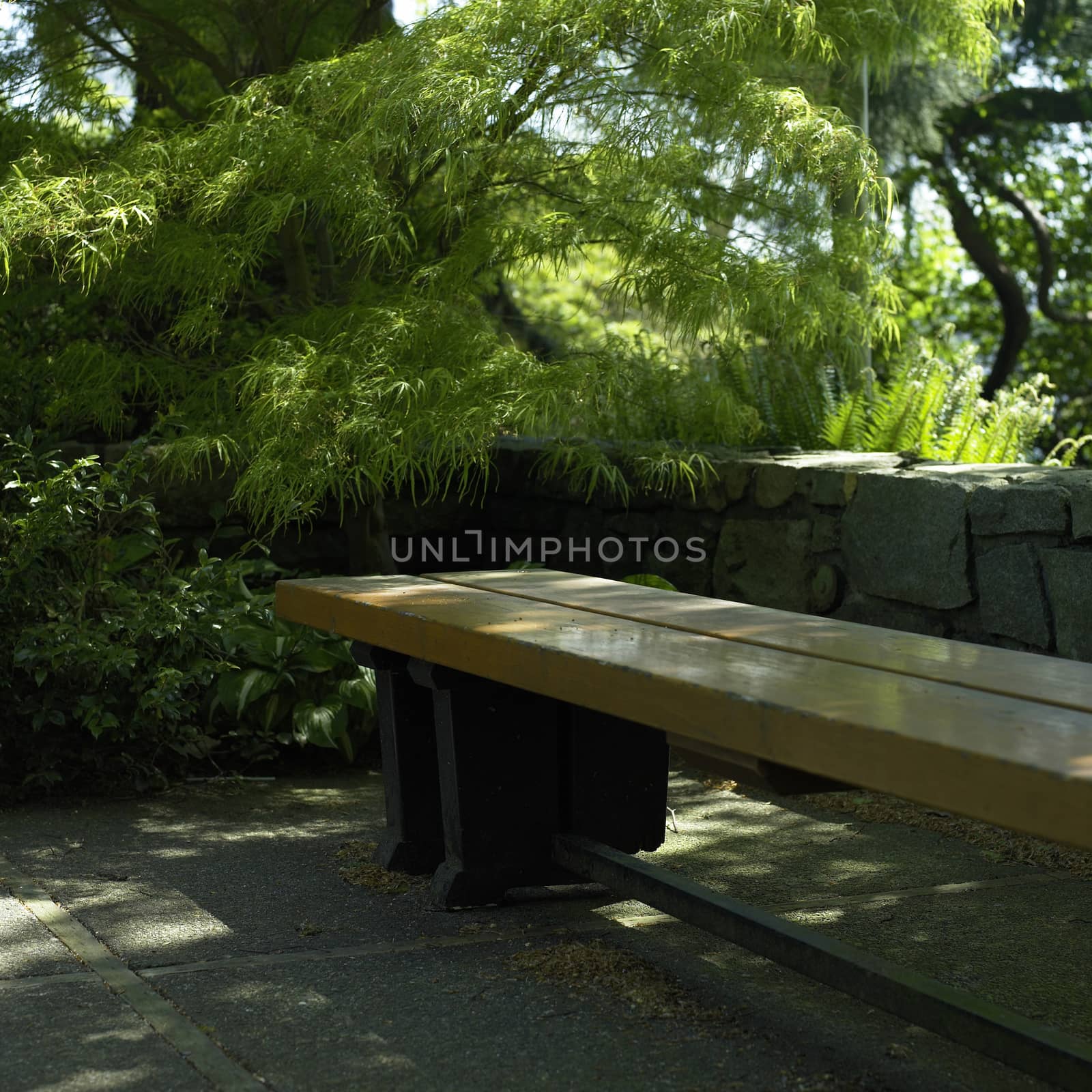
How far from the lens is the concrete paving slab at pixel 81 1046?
7.81ft

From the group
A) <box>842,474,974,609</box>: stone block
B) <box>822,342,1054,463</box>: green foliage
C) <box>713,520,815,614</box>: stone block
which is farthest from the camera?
<box>822,342,1054,463</box>: green foliage

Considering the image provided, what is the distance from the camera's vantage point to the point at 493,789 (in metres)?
3.32

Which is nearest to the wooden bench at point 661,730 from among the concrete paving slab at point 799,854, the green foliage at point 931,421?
the concrete paving slab at point 799,854

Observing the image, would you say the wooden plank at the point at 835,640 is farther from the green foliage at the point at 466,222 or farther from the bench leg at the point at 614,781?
the green foliage at the point at 466,222

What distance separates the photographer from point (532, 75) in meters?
4.33

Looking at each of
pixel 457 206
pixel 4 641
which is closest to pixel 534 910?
pixel 4 641

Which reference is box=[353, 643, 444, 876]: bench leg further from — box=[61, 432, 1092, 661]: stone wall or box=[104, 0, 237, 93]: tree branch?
box=[104, 0, 237, 93]: tree branch

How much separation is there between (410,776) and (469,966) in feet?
2.39

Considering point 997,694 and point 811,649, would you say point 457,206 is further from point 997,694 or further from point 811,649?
point 997,694

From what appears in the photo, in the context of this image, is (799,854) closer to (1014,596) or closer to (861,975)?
(1014,596)

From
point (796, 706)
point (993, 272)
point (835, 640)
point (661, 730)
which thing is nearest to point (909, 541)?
point (835, 640)

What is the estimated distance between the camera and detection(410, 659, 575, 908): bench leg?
3275mm

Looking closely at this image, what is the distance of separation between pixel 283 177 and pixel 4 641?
1681mm

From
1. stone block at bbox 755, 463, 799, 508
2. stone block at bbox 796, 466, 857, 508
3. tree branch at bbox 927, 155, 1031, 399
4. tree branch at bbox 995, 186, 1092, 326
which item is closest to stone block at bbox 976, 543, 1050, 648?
stone block at bbox 796, 466, 857, 508
